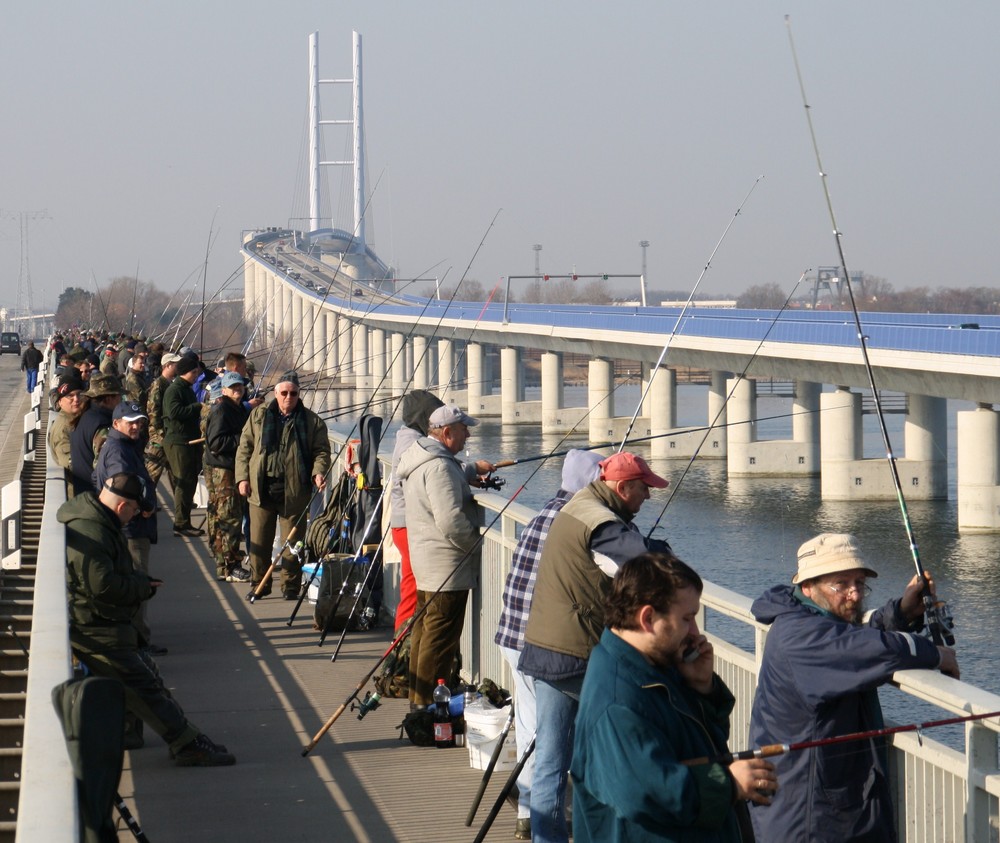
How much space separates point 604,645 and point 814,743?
747 millimetres

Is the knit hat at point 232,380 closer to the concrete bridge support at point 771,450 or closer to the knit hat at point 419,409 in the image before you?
the knit hat at point 419,409

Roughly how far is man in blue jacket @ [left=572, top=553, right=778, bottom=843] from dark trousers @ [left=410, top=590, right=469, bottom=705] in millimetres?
3729

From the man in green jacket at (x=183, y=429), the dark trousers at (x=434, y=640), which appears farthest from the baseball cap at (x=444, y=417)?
the man in green jacket at (x=183, y=429)

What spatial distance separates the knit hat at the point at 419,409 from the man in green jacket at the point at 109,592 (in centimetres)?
144

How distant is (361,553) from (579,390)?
258 feet

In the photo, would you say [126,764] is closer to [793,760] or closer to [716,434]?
[793,760]

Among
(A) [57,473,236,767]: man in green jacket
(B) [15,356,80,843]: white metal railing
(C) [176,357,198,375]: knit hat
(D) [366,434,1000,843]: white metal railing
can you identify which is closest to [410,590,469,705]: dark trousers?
(A) [57,473,236,767]: man in green jacket

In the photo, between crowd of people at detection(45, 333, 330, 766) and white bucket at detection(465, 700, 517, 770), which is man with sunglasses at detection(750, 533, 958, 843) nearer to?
white bucket at detection(465, 700, 517, 770)

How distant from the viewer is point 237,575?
1118 centimetres

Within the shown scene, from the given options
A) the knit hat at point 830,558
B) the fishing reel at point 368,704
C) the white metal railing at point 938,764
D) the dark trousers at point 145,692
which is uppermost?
the knit hat at point 830,558

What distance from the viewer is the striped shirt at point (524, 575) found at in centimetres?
519

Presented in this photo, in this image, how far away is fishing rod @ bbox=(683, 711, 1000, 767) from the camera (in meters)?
3.08

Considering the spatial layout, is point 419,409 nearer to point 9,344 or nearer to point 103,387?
point 103,387

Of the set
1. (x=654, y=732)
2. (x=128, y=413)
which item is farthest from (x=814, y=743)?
(x=128, y=413)
